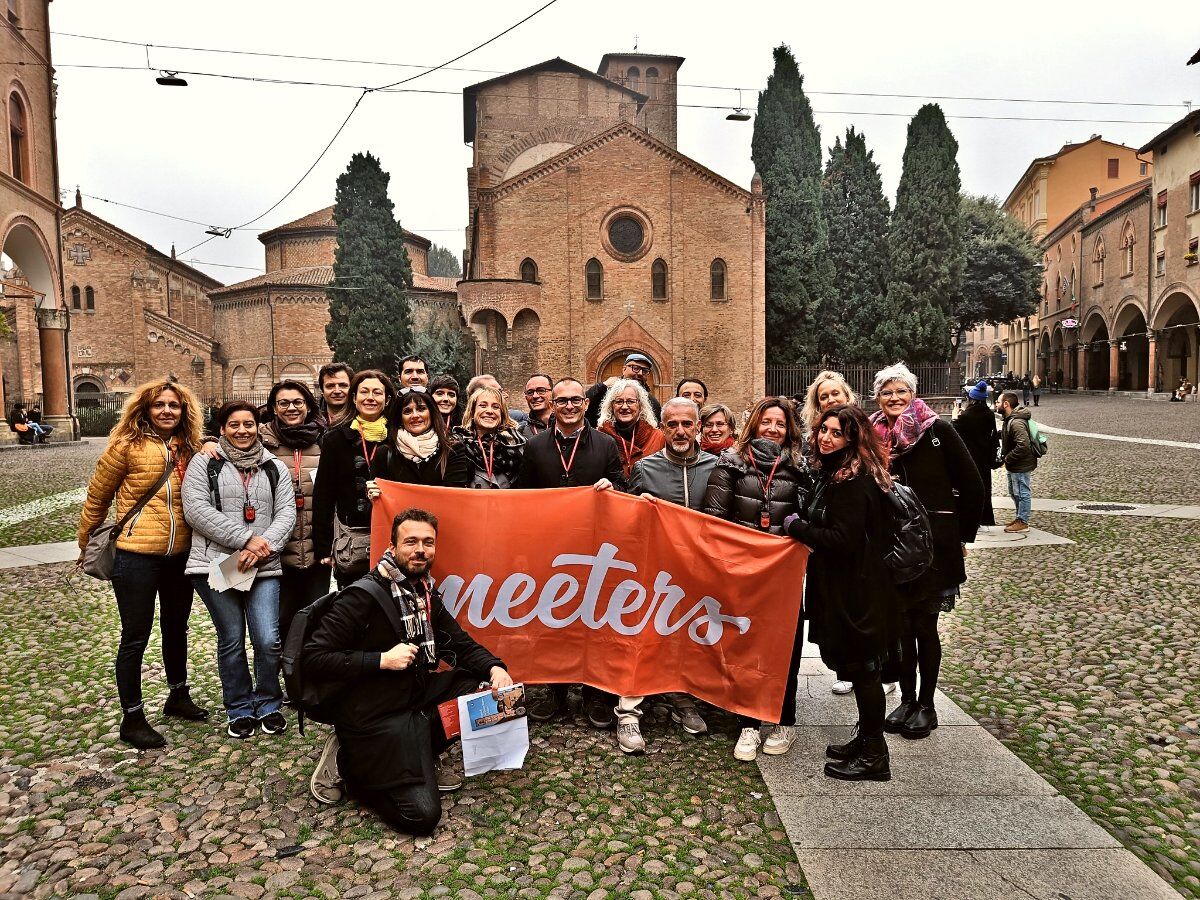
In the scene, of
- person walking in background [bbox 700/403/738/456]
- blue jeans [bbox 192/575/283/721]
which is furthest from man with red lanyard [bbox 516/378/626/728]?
blue jeans [bbox 192/575/283/721]

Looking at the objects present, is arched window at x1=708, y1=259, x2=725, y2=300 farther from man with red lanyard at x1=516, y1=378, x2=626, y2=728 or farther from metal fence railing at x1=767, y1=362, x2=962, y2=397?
man with red lanyard at x1=516, y1=378, x2=626, y2=728

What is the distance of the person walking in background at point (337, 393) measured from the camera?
509cm

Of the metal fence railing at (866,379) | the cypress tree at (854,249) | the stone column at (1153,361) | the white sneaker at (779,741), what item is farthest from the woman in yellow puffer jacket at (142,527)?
the stone column at (1153,361)

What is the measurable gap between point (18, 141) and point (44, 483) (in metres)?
17.0

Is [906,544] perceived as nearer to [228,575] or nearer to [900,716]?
[900,716]

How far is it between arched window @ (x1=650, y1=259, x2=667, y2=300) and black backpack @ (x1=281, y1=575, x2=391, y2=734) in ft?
→ 109

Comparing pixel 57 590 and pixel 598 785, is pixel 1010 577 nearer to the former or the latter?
pixel 598 785

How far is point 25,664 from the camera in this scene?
5953 mm

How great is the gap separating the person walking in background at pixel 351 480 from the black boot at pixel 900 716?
10.8 ft

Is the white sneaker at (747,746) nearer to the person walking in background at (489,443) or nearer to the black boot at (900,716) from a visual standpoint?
the black boot at (900,716)

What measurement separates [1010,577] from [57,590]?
396 inches

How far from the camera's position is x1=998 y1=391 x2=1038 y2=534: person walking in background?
10.5 m

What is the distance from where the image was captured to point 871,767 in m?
4.02

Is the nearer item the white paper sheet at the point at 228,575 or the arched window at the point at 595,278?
the white paper sheet at the point at 228,575
